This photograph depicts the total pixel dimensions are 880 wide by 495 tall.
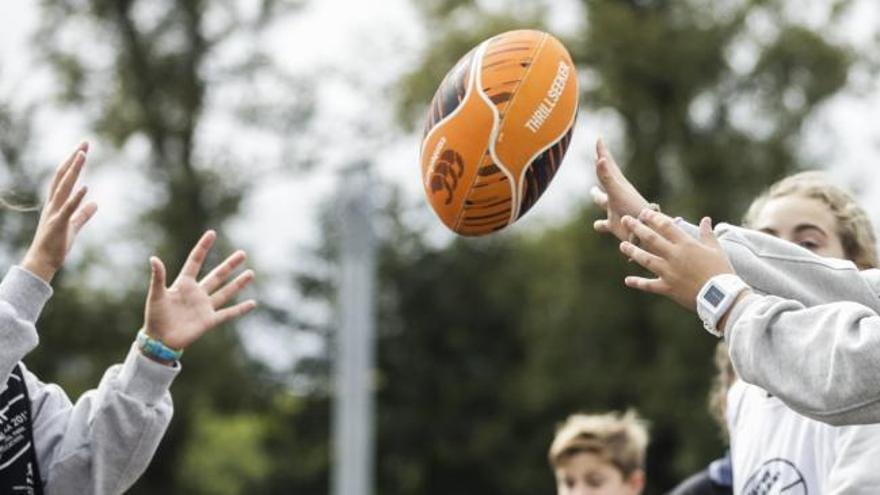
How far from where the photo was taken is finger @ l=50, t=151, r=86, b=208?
3.55 metres

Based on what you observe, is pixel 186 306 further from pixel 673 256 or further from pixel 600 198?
pixel 673 256

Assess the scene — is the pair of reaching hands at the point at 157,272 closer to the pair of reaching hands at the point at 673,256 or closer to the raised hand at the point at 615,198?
the raised hand at the point at 615,198

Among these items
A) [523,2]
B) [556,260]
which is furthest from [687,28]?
[556,260]

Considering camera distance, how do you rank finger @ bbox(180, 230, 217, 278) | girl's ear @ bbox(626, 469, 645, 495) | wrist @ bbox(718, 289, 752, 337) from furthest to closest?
girl's ear @ bbox(626, 469, 645, 495) → finger @ bbox(180, 230, 217, 278) → wrist @ bbox(718, 289, 752, 337)

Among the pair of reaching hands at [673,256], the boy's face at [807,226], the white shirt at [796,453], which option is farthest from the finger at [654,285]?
the boy's face at [807,226]

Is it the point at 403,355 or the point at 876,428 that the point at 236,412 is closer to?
the point at 403,355

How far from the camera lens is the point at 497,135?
4020mm

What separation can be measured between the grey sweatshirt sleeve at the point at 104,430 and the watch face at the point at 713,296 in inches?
57.2

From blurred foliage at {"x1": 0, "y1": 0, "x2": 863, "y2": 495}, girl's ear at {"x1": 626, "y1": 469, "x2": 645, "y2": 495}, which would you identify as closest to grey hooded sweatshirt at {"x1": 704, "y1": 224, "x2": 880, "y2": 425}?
girl's ear at {"x1": 626, "y1": 469, "x2": 645, "y2": 495}

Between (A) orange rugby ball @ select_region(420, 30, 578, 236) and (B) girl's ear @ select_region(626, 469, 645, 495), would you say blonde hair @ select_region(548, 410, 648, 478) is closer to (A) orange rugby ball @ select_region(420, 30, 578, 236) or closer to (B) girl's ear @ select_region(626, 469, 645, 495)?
(B) girl's ear @ select_region(626, 469, 645, 495)

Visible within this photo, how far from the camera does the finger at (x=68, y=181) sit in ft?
11.7

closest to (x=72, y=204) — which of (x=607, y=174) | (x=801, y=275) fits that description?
(x=607, y=174)

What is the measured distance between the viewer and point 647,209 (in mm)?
3316

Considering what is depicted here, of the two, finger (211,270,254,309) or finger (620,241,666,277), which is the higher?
finger (211,270,254,309)
